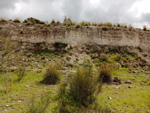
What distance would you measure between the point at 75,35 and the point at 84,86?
11617mm

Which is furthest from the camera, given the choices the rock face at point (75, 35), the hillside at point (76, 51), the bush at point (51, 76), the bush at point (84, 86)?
the rock face at point (75, 35)

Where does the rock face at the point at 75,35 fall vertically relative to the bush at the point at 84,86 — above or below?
above

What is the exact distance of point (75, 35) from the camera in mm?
15742

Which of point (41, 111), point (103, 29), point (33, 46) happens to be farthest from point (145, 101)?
point (33, 46)

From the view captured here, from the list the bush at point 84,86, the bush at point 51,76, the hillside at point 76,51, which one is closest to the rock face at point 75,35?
the hillside at point 76,51

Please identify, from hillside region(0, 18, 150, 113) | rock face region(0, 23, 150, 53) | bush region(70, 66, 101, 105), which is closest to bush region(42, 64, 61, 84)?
hillside region(0, 18, 150, 113)

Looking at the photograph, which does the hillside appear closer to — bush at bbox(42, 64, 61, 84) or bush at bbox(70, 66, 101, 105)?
Result: bush at bbox(42, 64, 61, 84)

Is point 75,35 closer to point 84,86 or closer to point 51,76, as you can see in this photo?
point 51,76

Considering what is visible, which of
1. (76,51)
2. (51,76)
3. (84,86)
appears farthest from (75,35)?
(84,86)

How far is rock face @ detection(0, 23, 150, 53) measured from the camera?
51.2ft

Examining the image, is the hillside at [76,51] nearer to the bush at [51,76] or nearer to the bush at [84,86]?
the bush at [51,76]

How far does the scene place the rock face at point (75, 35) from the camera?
15617mm

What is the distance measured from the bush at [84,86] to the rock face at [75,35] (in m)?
10.6

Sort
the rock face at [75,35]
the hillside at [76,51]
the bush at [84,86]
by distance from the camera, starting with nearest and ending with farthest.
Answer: the bush at [84,86] → the hillside at [76,51] → the rock face at [75,35]
